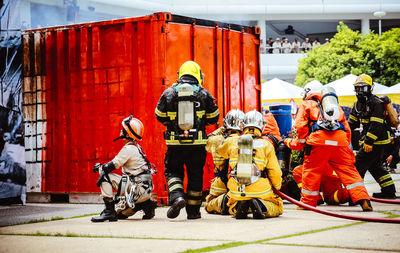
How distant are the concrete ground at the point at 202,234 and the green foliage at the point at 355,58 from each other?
1103 inches

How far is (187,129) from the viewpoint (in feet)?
22.5

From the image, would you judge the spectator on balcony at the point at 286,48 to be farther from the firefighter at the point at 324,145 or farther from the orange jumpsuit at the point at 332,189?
the firefighter at the point at 324,145

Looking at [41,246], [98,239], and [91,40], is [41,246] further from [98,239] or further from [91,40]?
[91,40]

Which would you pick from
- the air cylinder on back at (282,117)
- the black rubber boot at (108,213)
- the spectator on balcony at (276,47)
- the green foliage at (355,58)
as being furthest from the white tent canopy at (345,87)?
the spectator on balcony at (276,47)

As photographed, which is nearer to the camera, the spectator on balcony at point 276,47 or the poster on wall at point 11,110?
the poster on wall at point 11,110

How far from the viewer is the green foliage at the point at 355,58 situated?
3444 cm

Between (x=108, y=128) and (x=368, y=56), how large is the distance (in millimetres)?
29098

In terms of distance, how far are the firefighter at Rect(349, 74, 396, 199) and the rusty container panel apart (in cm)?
172

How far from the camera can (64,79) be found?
9211 mm

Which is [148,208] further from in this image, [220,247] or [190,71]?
[220,247]

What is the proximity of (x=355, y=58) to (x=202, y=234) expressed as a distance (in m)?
31.4

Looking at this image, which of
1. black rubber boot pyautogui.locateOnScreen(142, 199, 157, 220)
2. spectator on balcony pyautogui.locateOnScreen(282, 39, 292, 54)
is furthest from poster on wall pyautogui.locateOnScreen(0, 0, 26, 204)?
spectator on balcony pyautogui.locateOnScreen(282, 39, 292, 54)

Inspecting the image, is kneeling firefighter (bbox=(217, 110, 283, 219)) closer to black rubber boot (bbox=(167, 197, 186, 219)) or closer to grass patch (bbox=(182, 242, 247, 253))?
black rubber boot (bbox=(167, 197, 186, 219))

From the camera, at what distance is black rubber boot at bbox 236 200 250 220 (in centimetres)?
664
